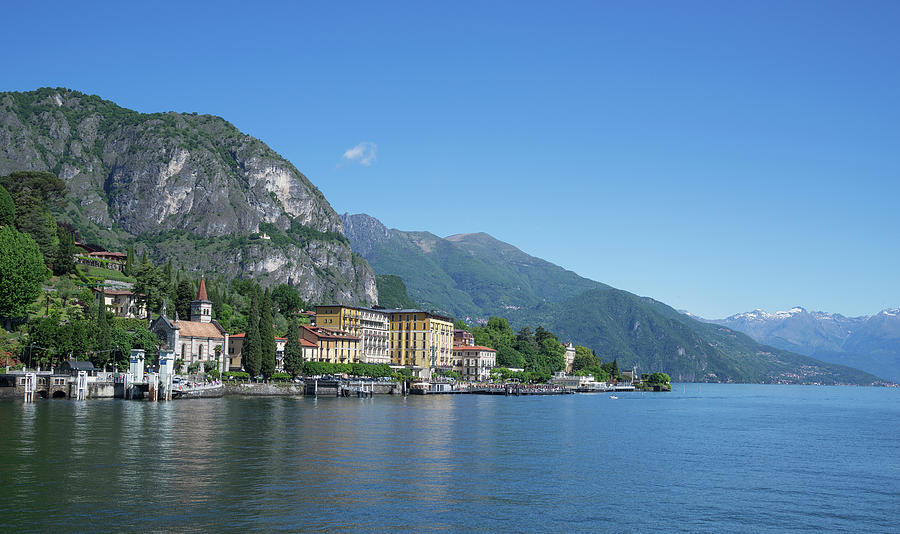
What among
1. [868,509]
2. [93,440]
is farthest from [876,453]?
[93,440]

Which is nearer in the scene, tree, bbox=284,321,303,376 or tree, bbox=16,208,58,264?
tree, bbox=284,321,303,376

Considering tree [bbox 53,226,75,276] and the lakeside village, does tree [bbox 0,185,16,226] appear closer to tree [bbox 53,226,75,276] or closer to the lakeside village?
tree [bbox 53,226,75,276]

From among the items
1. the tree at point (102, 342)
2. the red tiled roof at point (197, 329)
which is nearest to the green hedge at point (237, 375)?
the red tiled roof at point (197, 329)

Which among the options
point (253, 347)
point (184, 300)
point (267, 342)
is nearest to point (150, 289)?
point (184, 300)

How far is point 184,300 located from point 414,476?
134m

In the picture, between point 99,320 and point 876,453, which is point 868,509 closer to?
point 876,453

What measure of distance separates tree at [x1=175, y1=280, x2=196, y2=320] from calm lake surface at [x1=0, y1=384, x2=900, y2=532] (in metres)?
78.0

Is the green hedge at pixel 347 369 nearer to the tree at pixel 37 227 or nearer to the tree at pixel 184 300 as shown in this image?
the tree at pixel 184 300

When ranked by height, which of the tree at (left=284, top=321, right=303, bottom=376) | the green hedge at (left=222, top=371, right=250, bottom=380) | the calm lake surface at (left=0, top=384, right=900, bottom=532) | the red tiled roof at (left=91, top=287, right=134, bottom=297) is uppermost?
the red tiled roof at (left=91, top=287, right=134, bottom=297)

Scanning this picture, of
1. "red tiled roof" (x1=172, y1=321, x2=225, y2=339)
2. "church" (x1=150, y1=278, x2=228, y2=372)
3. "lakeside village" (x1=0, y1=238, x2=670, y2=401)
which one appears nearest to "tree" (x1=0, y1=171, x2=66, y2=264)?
"lakeside village" (x1=0, y1=238, x2=670, y2=401)

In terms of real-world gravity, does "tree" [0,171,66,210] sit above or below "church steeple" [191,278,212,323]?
above

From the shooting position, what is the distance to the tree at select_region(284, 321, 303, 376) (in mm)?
159875

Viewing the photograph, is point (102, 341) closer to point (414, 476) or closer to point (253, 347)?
point (253, 347)

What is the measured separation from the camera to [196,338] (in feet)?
516
